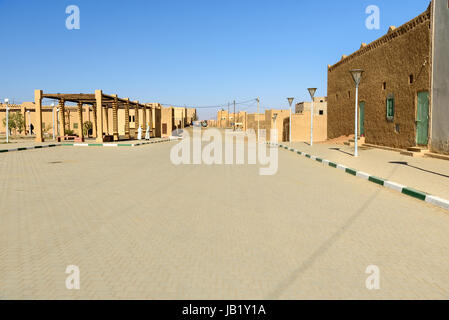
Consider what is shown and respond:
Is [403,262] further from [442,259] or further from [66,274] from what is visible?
[66,274]

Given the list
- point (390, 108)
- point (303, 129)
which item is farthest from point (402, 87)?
point (303, 129)

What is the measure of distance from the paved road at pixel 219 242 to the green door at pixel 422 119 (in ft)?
35.5

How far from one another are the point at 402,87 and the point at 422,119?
2.57 m

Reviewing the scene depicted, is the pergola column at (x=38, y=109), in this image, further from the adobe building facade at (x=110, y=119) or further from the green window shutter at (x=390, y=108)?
the green window shutter at (x=390, y=108)

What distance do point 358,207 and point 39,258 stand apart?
519 cm

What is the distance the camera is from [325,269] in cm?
405

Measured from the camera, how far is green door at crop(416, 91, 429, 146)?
18.5 m

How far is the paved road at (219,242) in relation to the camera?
360 centimetres

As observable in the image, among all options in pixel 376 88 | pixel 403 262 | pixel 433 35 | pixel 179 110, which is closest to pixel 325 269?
pixel 403 262

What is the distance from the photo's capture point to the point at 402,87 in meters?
20.8

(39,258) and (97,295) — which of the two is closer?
(97,295)
